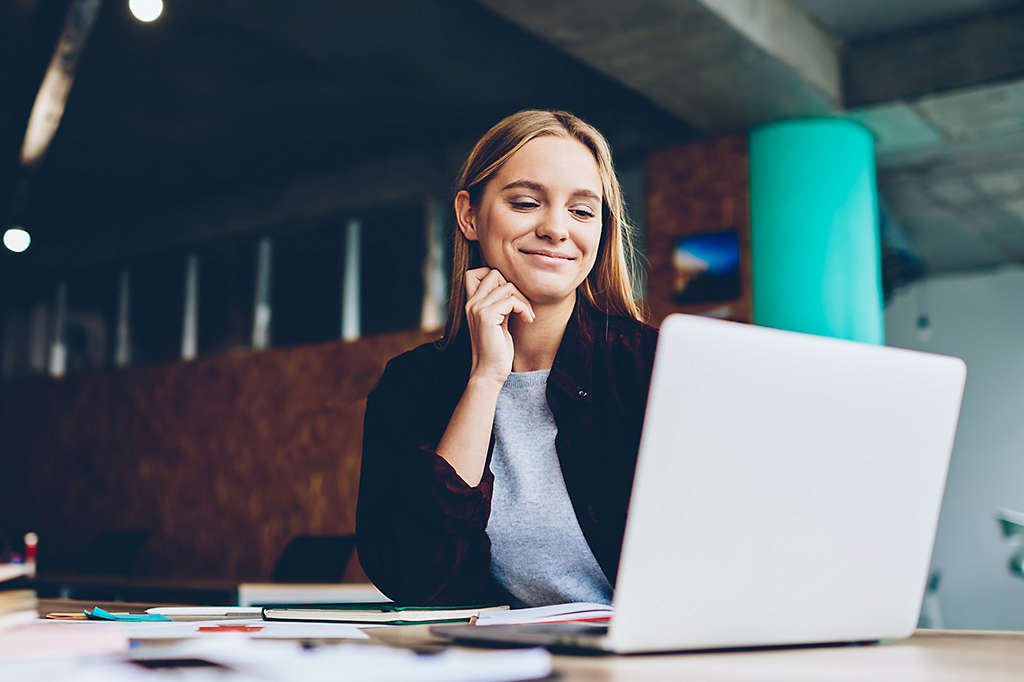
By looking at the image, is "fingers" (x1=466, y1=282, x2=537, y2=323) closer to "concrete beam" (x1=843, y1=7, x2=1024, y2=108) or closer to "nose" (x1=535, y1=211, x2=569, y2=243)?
"nose" (x1=535, y1=211, x2=569, y2=243)

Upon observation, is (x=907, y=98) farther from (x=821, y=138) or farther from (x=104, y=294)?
(x=104, y=294)

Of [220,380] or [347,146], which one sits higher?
[347,146]

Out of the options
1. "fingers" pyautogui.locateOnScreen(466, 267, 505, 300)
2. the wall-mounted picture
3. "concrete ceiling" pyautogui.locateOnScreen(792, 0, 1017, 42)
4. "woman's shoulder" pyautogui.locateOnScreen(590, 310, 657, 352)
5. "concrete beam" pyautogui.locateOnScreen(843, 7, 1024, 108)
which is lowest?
"woman's shoulder" pyautogui.locateOnScreen(590, 310, 657, 352)

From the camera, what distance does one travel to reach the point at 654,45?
475cm

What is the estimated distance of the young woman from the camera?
1.34m

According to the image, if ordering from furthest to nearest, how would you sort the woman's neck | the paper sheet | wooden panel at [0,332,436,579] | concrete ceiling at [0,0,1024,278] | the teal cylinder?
wooden panel at [0,332,436,579] < the teal cylinder < concrete ceiling at [0,0,1024,278] < the woman's neck < the paper sheet

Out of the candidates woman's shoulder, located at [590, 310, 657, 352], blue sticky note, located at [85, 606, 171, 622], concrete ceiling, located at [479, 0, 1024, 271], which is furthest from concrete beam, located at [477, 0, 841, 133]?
blue sticky note, located at [85, 606, 171, 622]

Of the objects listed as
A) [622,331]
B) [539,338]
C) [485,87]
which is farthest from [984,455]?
[539,338]

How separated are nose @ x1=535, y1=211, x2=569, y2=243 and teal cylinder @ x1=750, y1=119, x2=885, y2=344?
13.2ft

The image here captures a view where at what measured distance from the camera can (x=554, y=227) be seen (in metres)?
1.47

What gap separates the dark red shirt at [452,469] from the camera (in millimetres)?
1318

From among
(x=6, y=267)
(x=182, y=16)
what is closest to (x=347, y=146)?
(x=182, y=16)

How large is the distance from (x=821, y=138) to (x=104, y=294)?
7.20 metres

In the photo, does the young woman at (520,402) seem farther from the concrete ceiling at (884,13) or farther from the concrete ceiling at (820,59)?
the concrete ceiling at (884,13)
